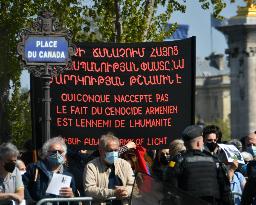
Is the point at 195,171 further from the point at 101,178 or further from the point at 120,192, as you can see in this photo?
the point at 101,178

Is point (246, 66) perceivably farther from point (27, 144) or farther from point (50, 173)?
point (50, 173)

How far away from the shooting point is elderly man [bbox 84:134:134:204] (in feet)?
38.8

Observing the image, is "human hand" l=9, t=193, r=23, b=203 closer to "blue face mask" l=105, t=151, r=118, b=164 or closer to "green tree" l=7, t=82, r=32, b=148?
"blue face mask" l=105, t=151, r=118, b=164

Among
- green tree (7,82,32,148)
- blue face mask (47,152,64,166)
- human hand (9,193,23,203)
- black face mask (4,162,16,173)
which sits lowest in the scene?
human hand (9,193,23,203)

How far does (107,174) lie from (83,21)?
13.4 metres

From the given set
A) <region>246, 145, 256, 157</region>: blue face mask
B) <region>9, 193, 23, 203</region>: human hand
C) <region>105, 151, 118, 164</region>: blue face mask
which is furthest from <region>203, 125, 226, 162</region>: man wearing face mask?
<region>246, 145, 256, 157</region>: blue face mask

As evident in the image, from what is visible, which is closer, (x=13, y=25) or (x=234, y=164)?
(x=234, y=164)

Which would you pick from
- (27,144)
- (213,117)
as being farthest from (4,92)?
(213,117)

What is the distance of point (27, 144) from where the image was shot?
1611cm

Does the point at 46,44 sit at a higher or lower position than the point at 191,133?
higher

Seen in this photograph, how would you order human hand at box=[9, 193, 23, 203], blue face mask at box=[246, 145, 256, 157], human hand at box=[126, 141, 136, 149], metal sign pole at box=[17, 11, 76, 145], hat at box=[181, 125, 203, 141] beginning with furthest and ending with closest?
blue face mask at box=[246, 145, 256, 157] < metal sign pole at box=[17, 11, 76, 145] < human hand at box=[126, 141, 136, 149] < human hand at box=[9, 193, 23, 203] < hat at box=[181, 125, 203, 141]

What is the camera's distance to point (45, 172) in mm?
11844

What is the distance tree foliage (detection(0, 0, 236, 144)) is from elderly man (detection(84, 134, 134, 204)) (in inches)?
417

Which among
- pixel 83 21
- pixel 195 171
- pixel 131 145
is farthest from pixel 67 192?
pixel 83 21
